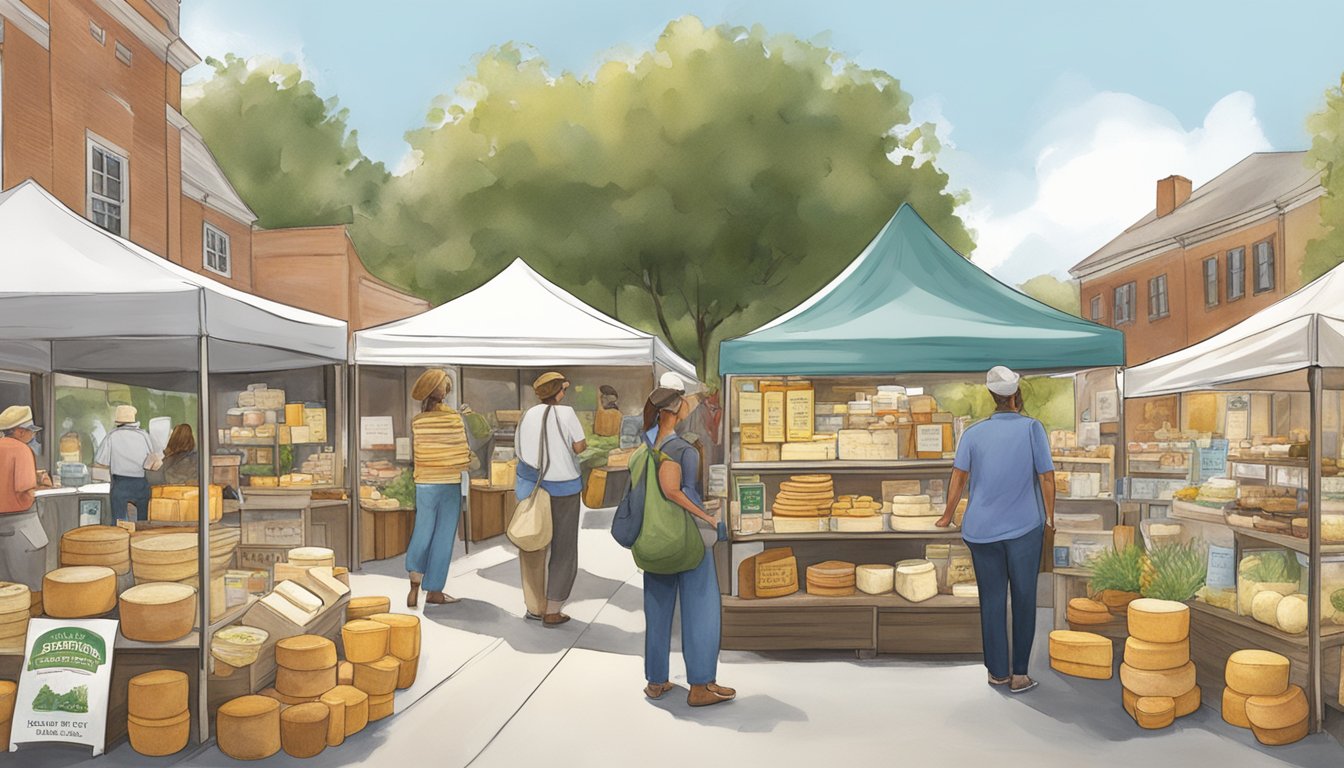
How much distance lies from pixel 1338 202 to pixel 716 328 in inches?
626

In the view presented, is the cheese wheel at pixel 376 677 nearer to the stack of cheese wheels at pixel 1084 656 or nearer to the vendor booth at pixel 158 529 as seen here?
the vendor booth at pixel 158 529

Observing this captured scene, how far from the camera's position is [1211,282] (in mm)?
29453

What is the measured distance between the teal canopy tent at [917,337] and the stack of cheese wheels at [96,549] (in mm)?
3805

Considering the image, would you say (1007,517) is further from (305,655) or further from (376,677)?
(305,655)

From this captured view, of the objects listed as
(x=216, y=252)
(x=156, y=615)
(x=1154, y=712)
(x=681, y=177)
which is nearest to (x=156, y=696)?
(x=156, y=615)

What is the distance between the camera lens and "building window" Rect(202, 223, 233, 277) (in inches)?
844

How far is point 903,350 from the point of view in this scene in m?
7.15

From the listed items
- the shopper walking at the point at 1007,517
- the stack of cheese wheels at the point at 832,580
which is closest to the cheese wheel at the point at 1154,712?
the shopper walking at the point at 1007,517

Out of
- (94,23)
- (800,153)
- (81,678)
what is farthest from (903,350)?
(800,153)

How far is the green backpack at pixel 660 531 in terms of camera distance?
578 cm

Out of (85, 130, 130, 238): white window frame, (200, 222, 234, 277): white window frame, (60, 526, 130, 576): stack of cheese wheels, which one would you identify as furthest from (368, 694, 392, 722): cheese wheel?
(200, 222, 234, 277): white window frame

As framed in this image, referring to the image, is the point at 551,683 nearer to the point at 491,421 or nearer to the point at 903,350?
the point at 903,350

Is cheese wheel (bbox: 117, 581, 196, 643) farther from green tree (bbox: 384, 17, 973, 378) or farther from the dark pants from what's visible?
green tree (bbox: 384, 17, 973, 378)

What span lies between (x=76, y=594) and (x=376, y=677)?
1568 millimetres
